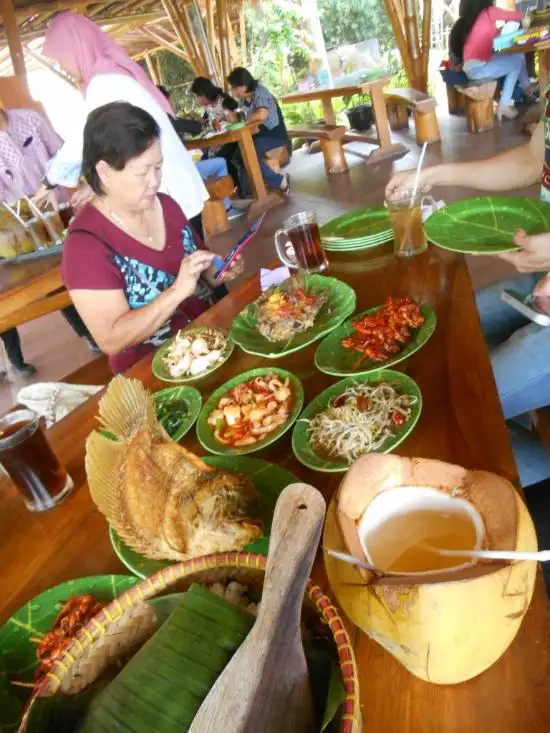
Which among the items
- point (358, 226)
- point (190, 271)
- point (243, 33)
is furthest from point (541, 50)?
point (243, 33)

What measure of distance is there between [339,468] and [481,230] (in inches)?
48.9

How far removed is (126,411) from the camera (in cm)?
112

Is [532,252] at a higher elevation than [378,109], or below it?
higher

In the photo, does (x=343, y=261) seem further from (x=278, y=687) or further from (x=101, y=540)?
(x=278, y=687)

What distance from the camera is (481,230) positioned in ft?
6.10

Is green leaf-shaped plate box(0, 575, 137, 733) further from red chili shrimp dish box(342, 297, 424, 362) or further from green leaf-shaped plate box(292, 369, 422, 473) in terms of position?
red chili shrimp dish box(342, 297, 424, 362)

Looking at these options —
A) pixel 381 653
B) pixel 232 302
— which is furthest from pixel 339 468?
pixel 232 302

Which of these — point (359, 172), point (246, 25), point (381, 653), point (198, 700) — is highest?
point (246, 25)

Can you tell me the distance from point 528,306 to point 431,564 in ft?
4.45

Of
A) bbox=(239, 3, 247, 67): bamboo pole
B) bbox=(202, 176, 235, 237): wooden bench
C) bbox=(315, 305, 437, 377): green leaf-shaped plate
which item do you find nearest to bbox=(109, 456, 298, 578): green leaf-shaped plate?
bbox=(315, 305, 437, 377): green leaf-shaped plate

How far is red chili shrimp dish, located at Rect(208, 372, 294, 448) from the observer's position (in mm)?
1274

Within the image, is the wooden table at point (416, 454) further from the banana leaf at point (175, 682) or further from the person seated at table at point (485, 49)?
the person seated at table at point (485, 49)

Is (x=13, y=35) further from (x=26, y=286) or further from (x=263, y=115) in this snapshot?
(x=26, y=286)

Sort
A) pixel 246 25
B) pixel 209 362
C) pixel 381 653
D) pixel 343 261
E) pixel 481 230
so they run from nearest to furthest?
pixel 381 653 < pixel 209 362 < pixel 481 230 < pixel 343 261 < pixel 246 25
